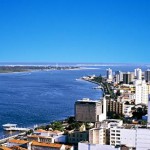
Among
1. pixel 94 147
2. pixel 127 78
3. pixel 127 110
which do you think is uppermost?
pixel 127 78

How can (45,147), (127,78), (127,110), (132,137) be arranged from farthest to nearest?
(127,78), (127,110), (132,137), (45,147)

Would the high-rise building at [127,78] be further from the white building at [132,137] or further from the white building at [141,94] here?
the white building at [132,137]

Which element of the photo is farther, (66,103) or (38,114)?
(66,103)

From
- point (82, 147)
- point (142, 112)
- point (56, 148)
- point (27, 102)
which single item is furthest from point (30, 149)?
point (27, 102)

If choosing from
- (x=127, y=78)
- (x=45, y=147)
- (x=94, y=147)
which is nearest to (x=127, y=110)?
(x=45, y=147)

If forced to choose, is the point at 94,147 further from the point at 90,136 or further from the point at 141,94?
the point at 141,94

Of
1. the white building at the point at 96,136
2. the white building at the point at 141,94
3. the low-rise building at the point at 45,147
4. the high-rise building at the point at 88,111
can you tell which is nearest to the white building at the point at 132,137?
the white building at the point at 96,136

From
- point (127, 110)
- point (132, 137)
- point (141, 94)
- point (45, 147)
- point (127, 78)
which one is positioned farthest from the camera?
point (127, 78)

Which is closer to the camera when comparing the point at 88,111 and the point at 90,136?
the point at 90,136

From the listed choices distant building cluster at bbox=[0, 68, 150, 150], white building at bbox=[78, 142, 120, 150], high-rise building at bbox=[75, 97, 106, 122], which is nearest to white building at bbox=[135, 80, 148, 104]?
distant building cluster at bbox=[0, 68, 150, 150]

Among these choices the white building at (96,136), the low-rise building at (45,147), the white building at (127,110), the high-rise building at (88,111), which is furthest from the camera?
the white building at (127,110)

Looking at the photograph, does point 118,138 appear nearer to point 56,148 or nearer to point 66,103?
point 56,148
